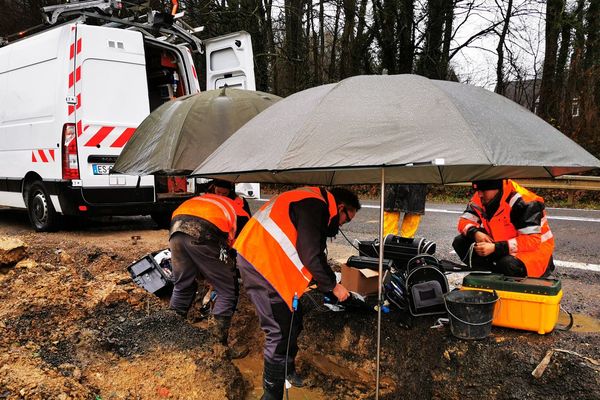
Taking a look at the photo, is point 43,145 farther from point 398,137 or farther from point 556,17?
point 556,17

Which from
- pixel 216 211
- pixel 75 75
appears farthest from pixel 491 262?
pixel 75 75

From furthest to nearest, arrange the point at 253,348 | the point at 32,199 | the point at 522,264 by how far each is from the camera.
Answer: the point at 32,199 < the point at 253,348 < the point at 522,264

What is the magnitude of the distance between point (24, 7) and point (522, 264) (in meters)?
21.7

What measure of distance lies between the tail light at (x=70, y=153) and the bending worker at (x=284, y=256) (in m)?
3.99

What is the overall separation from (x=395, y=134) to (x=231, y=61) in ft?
16.6

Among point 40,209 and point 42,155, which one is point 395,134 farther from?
point 40,209

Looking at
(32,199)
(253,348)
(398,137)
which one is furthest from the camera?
(32,199)

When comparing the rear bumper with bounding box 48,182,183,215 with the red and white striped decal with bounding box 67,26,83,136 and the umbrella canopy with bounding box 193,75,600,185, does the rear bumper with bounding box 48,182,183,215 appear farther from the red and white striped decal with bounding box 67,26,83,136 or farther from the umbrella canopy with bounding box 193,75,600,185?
the umbrella canopy with bounding box 193,75,600,185

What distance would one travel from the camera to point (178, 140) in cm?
385

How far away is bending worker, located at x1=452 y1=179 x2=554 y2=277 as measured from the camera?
3697 mm

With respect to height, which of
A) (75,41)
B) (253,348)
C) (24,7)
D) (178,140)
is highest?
(24,7)

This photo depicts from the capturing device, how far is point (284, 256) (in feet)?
9.57

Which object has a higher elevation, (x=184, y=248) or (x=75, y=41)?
(x=75, y=41)

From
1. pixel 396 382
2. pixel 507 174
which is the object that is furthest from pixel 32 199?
pixel 507 174
